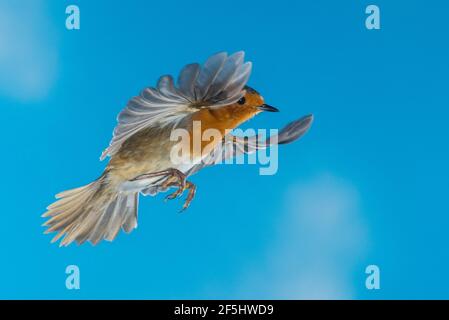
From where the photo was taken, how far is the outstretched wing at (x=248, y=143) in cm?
377

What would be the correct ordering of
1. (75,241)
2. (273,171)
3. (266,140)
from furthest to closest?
(75,241)
(266,140)
(273,171)

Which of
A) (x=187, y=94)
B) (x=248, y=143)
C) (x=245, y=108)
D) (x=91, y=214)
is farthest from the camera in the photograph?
(x=91, y=214)

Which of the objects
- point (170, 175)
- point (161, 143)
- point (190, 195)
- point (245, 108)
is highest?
point (245, 108)

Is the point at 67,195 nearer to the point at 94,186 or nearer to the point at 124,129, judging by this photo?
the point at 94,186

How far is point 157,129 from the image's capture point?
12.5 feet

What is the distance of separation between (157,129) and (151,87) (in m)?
0.66

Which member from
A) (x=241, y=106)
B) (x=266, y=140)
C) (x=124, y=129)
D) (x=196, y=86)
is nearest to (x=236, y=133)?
(x=266, y=140)

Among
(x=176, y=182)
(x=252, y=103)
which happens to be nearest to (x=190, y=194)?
(x=176, y=182)

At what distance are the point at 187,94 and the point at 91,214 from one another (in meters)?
1.58

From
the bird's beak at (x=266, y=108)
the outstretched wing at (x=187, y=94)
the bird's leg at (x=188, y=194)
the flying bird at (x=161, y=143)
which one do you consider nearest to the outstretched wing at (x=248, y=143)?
the flying bird at (x=161, y=143)

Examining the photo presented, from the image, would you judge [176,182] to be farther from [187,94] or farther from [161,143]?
[187,94]

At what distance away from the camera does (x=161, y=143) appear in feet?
12.5

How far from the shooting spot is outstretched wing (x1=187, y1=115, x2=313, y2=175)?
3.77m

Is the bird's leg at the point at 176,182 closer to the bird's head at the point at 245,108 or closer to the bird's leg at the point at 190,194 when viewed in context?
the bird's leg at the point at 190,194
